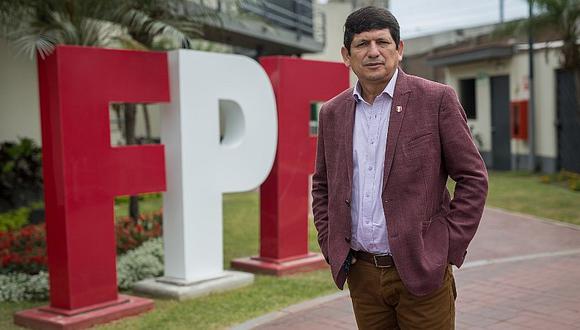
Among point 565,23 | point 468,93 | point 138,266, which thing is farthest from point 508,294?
point 468,93

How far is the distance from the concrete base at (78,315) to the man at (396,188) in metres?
3.38

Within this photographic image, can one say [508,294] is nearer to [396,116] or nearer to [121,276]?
[121,276]

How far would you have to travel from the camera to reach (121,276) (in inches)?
289

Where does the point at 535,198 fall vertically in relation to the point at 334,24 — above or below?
below

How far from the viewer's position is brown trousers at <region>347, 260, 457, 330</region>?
296 centimetres

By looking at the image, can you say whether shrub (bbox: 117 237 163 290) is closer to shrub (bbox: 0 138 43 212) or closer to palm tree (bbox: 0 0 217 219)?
palm tree (bbox: 0 0 217 219)

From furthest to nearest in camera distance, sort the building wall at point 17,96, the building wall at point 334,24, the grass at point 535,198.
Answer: the building wall at point 334,24 → the building wall at point 17,96 → the grass at point 535,198

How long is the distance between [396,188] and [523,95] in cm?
1666

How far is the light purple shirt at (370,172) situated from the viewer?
2986 millimetres

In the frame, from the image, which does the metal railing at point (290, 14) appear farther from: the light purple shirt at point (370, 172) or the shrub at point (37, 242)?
the light purple shirt at point (370, 172)

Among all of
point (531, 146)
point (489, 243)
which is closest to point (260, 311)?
point (489, 243)

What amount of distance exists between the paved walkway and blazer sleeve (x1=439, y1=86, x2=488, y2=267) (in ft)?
9.49

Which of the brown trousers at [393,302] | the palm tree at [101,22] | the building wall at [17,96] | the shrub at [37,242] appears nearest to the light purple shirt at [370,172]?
the brown trousers at [393,302]

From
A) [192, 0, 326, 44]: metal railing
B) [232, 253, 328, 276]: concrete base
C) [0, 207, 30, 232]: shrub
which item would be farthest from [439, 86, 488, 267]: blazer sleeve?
[192, 0, 326, 44]: metal railing
